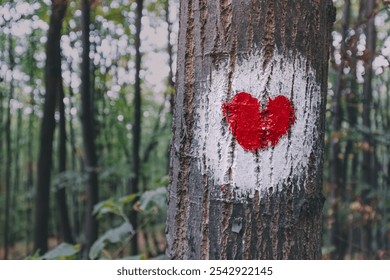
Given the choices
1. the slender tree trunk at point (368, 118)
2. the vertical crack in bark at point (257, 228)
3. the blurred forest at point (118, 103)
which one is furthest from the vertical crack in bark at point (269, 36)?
the slender tree trunk at point (368, 118)

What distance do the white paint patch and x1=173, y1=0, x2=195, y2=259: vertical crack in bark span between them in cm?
4

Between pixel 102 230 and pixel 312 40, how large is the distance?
311 inches

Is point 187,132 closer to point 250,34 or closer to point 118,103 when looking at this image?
point 250,34

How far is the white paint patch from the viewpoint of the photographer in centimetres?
85

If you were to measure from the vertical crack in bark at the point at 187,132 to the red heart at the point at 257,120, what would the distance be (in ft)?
0.34

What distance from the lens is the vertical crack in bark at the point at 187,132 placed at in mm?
917

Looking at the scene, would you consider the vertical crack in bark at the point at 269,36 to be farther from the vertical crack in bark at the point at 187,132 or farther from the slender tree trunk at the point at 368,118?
the slender tree trunk at the point at 368,118

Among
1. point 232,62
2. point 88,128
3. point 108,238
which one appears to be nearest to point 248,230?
point 232,62

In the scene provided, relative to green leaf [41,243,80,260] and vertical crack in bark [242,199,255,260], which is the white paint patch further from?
green leaf [41,243,80,260]

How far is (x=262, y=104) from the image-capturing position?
2.79 ft

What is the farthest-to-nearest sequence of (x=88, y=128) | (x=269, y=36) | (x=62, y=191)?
(x=62, y=191) → (x=88, y=128) → (x=269, y=36)

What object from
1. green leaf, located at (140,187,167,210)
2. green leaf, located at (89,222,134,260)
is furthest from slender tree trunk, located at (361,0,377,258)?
green leaf, located at (89,222,134,260)

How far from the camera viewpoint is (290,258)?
2.95ft

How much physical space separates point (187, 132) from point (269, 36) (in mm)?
276
